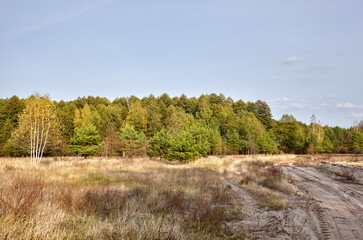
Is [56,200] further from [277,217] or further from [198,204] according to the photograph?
[277,217]

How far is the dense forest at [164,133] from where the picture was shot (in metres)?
37.6

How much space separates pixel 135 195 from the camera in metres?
8.77

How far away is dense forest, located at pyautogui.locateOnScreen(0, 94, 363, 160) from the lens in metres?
37.6

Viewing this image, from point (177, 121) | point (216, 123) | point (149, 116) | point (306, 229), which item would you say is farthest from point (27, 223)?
point (216, 123)

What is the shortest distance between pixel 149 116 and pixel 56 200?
56858mm

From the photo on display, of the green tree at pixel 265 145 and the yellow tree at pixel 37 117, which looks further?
the green tree at pixel 265 145

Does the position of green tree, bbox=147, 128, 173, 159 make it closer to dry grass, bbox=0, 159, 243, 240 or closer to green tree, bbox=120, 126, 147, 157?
green tree, bbox=120, 126, 147, 157

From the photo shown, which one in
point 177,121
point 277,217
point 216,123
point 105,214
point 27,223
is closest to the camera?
point 27,223

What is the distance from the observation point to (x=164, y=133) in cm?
4091

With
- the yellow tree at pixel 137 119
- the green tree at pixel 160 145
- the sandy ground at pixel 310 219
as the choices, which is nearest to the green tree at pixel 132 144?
the green tree at pixel 160 145

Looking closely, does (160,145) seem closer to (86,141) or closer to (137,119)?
(86,141)

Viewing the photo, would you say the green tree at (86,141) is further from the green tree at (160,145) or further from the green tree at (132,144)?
the green tree at (160,145)

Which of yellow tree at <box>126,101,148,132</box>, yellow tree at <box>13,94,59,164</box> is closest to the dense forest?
yellow tree at <box>126,101,148,132</box>

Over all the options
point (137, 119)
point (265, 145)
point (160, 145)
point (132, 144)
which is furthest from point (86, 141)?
point (265, 145)
